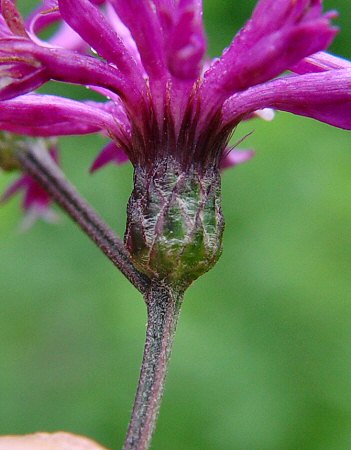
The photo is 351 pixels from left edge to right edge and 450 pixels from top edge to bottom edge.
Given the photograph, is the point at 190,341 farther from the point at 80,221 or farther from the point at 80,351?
the point at 80,221

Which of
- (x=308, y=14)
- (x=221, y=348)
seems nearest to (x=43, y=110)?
(x=308, y=14)

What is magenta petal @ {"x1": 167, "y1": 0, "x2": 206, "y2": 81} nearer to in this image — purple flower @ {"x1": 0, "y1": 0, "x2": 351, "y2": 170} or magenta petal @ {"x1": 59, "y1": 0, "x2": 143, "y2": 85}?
purple flower @ {"x1": 0, "y1": 0, "x2": 351, "y2": 170}

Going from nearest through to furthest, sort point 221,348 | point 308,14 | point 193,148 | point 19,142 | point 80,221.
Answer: point 308,14 → point 193,148 → point 80,221 → point 19,142 → point 221,348

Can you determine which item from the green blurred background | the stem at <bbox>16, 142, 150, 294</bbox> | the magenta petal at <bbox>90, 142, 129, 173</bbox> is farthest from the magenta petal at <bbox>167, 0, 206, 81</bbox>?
the green blurred background

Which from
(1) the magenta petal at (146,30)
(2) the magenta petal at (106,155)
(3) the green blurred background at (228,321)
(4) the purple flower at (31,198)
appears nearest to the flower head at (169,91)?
(1) the magenta petal at (146,30)

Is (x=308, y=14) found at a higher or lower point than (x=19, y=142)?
lower

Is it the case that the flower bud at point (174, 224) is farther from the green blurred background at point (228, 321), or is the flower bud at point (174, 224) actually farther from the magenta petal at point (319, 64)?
the green blurred background at point (228, 321)
